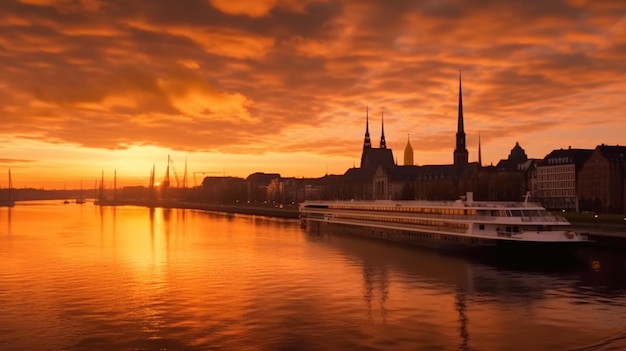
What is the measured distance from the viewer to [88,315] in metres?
40.6

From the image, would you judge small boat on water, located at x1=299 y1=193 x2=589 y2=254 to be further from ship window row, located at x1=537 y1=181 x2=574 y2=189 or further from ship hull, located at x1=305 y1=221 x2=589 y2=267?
ship window row, located at x1=537 y1=181 x2=574 y2=189

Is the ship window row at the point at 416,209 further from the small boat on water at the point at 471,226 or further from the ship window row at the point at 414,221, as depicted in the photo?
the ship window row at the point at 414,221

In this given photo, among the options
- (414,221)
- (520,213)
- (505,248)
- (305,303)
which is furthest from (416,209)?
(305,303)

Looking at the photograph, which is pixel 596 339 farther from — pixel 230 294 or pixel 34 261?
pixel 34 261

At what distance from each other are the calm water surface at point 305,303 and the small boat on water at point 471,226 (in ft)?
11.9

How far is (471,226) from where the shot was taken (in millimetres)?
76250

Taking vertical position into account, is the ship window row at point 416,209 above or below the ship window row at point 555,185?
below

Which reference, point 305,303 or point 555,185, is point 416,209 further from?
point 555,185

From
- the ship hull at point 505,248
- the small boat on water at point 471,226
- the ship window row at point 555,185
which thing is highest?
the ship window row at point 555,185

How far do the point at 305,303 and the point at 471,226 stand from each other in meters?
37.6

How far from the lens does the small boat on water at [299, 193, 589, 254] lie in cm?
6781

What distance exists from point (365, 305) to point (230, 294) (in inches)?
435

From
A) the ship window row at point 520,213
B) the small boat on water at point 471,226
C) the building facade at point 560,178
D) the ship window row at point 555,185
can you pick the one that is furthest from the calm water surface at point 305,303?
the ship window row at point 555,185

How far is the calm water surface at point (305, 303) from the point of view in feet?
112
